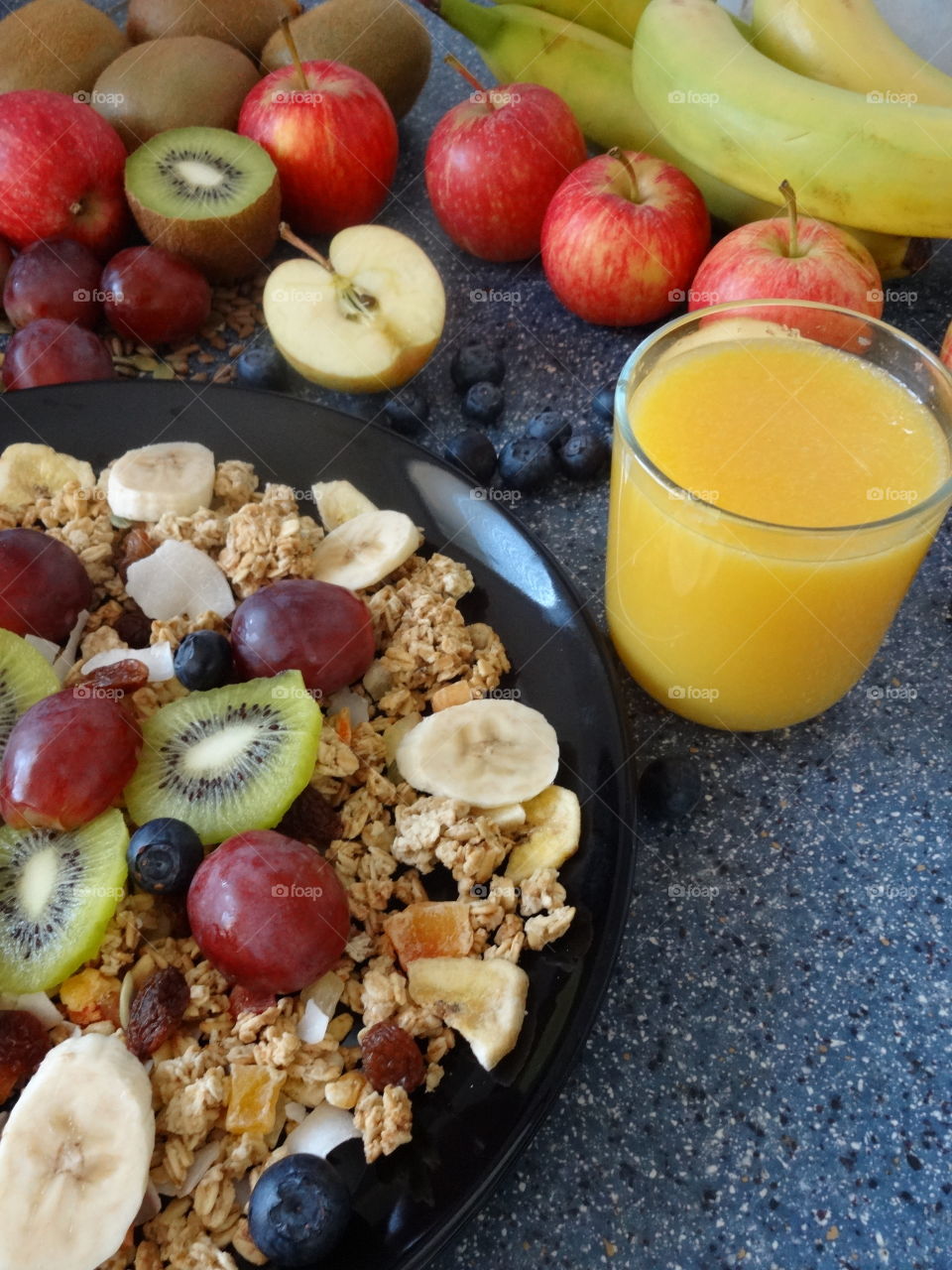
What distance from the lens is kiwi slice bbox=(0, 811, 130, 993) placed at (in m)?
0.78

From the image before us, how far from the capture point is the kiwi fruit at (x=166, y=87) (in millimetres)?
1482

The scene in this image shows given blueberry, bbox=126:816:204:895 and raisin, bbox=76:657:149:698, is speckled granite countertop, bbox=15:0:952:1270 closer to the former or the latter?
blueberry, bbox=126:816:204:895

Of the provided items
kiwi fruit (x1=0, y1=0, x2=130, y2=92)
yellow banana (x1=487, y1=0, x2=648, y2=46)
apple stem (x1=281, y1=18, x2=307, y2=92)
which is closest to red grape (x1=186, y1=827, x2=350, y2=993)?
apple stem (x1=281, y1=18, x2=307, y2=92)

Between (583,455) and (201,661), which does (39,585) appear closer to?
(201,661)

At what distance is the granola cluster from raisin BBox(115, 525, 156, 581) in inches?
0.5

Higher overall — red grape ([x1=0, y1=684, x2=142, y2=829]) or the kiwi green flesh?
the kiwi green flesh

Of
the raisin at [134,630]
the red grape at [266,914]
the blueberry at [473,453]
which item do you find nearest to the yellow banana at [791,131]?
the blueberry at [473,453]

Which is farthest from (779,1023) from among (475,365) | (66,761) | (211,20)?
(211,20)

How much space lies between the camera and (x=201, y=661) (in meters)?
0.92

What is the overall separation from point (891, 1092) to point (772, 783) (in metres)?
0.29

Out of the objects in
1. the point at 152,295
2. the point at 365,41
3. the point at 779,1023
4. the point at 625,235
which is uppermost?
the point at 365,41

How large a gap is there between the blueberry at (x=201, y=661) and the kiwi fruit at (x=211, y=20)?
1096 millimetres

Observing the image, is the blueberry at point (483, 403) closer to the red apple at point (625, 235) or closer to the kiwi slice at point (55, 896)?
the red apple at point (625, 235)

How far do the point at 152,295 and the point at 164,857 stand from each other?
2.78 feet
